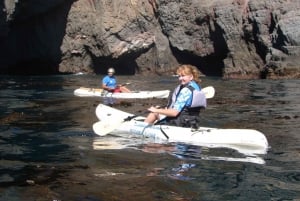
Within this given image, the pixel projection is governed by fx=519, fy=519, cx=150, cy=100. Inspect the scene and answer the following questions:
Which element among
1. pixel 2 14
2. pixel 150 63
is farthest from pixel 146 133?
pixel 150 63

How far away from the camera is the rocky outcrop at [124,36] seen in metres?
43.0

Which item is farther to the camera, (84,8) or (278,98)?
(84,8)

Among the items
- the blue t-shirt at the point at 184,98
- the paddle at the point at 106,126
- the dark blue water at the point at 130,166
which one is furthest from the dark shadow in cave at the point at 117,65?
the blue t-shirt at the point at 184,98

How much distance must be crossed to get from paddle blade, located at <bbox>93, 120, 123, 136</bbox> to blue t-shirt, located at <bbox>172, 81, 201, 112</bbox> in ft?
4.42

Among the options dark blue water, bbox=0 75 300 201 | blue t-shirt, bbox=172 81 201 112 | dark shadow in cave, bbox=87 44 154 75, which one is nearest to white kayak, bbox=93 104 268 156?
dark blue water, bbox=0 75 300 201

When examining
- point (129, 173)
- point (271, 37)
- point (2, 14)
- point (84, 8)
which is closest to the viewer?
point (129, 173)

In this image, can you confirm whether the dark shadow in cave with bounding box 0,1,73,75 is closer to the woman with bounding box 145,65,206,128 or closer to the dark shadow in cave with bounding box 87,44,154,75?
the dark shadow in cave with bounding box 87,44,154,75

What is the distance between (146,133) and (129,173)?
Answer: 10.9ft

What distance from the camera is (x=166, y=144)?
10273 millimetres

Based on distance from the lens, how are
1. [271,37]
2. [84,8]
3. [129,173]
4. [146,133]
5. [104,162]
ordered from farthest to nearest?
[84,8]
[271,37]
[146,133]
[104,162]
[129,173]

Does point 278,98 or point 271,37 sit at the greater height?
point 271,37

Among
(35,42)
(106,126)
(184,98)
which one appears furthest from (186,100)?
(35,42)

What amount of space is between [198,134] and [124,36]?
36.0m

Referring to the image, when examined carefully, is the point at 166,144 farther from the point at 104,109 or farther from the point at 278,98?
the point at 278,98
